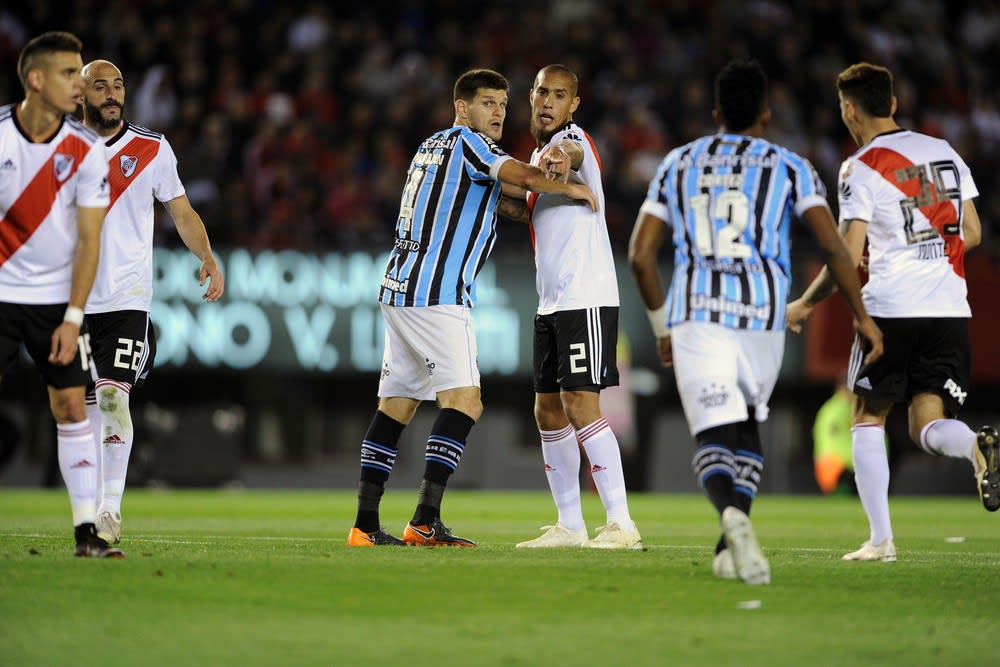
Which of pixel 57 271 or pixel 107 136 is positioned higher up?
pixel 107 136

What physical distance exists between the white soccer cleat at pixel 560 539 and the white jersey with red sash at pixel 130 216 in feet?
8.39

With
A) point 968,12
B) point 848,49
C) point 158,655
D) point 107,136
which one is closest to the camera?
point 158,655

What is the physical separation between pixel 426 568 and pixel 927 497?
1582cm

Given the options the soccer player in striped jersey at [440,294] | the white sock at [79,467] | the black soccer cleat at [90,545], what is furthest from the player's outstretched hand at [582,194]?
the black soccer cleat at [90,545]

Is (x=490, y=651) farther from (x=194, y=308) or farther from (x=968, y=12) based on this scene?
(x=968, y=12)

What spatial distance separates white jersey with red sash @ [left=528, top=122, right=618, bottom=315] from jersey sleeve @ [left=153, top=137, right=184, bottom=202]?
208 centimetres

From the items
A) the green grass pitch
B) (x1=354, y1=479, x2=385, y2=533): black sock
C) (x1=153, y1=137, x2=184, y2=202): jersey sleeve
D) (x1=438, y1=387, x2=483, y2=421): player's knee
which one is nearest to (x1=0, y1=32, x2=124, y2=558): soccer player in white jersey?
the green grass pitch

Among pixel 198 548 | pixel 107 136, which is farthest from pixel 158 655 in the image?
pixel 107 136

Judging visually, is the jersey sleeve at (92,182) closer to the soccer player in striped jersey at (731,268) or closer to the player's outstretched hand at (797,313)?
the soccer player in striped jersey at (731,268)

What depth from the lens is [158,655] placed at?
15.3 feet

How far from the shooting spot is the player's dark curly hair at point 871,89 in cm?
788

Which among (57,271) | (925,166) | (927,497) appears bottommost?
(927,497)

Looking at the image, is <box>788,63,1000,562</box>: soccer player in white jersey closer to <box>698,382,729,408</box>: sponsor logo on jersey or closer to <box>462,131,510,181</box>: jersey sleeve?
<box>698,382,729,408</box>: sponsor logo on jersey

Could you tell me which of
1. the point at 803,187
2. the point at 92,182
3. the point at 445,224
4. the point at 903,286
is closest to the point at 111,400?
the point at 92,182
